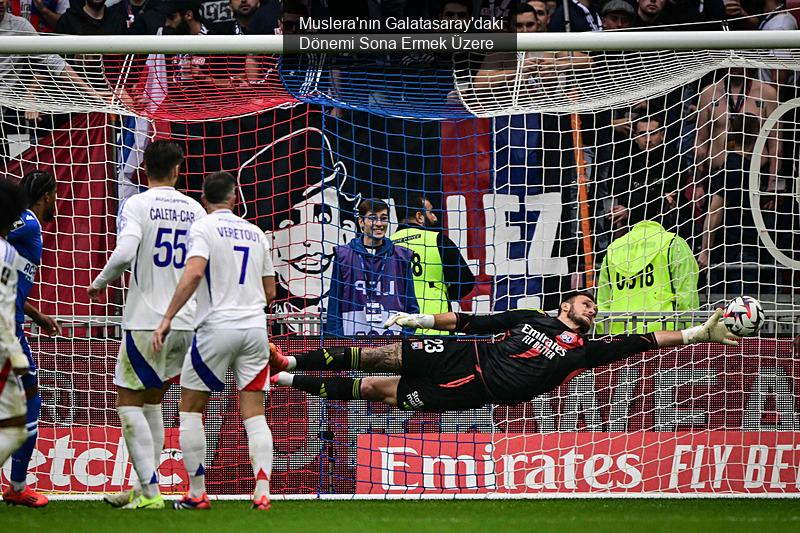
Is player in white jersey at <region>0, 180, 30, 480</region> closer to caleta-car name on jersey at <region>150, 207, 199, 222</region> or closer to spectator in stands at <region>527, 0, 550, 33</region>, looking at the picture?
caleta-car name on jersey at <region>150, 207, 199, 222</region>

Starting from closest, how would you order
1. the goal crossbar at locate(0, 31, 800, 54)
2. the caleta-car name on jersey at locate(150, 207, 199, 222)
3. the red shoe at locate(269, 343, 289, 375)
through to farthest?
the caleta-car name on jersey at locate(150, 207, 199, 222)
the goal crossbar at locate(0, 31, 800, 54)
the red shoe at locate(269, 343, 289, 375)

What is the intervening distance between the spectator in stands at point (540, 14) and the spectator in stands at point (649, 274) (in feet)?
8.61

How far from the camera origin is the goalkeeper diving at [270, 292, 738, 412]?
29.7 ft

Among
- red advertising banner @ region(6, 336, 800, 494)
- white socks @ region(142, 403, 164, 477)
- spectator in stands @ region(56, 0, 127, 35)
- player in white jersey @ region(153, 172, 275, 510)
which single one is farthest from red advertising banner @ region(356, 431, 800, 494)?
spectator in stands @ region(56, 0, 127, 35)

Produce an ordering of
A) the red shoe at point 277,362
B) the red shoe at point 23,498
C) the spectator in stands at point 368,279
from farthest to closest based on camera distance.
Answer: the spectator in stands at point 368,279 < the red shoe at point 277,362 < the red shoe at point 23,498

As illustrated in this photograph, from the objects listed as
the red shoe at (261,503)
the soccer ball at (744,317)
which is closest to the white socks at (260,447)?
the red shoe at (261,503)

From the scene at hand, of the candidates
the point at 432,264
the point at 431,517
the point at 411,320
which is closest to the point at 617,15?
the point at 432,264

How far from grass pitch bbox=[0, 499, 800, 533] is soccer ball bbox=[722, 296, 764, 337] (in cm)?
130

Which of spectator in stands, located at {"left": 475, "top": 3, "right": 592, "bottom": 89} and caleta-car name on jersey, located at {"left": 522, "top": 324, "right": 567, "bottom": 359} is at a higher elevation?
spectator in stands, located at {"left": 475, "top": 3, "right": 592, "bottom": 89}

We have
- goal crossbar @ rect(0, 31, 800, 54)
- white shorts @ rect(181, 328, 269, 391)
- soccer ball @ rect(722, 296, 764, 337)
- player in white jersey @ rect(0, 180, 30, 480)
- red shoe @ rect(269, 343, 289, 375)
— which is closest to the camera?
player in white jersey @ rect(0, 180, 30, 480)

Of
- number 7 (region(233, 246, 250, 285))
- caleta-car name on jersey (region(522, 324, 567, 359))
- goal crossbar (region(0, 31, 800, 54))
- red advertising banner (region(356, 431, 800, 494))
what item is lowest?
red advertising banner (region(356, 431, 800, 494))

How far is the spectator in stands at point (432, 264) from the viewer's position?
32.7 feet

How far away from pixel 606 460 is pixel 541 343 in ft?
3.80

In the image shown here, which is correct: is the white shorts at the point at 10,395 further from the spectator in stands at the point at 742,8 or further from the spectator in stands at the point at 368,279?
the spectator in stands at the point at 742,8
